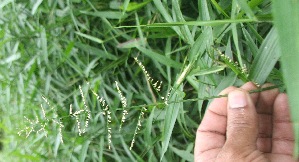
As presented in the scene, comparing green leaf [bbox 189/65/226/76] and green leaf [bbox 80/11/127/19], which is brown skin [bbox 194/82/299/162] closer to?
green leaf [bbox 189/65/226/76]

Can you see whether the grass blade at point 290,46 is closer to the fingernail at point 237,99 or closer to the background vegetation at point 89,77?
the fingernail at point 237,99

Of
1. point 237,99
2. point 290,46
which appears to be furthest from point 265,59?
point 290,46

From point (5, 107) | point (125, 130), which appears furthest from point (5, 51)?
point (125, 130)

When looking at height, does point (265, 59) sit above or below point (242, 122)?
above

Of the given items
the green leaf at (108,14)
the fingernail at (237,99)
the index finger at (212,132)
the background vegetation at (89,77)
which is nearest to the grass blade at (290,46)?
the fingernail at (237,99)

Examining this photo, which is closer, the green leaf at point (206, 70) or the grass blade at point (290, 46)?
the grass blade at point (290, 46)

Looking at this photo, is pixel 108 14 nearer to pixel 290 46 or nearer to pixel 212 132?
Answer: pixel 212 132

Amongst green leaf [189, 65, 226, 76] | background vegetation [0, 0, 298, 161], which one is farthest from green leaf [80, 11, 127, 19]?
green leaf [189, 65, 226, 76]
